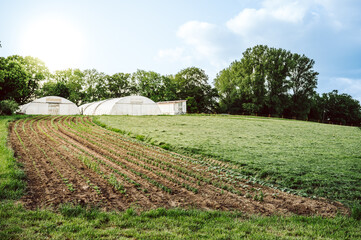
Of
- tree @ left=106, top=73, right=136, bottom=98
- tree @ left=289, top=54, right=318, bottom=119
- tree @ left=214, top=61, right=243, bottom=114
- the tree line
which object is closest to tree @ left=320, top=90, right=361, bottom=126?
the tree line

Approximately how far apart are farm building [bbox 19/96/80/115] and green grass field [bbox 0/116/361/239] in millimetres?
40197

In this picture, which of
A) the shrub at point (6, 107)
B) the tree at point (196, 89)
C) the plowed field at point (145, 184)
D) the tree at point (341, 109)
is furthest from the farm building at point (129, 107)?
the tree at point (341, 109)

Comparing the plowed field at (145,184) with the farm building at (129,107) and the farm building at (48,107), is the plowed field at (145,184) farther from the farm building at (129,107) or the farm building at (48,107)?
the farm building at (48,107)

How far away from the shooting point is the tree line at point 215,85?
185ft

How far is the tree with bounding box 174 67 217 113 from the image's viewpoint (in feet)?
241

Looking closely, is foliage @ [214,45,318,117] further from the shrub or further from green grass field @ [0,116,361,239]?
green grass field @ [0,116,361,239]

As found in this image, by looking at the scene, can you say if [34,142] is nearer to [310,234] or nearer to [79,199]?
[79,199]

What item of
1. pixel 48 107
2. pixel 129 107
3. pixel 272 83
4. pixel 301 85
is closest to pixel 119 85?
pixel 48 107

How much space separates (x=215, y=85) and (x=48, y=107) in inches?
2031

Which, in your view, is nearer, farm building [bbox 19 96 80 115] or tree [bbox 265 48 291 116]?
farm building [bbox 19 96 80 115]

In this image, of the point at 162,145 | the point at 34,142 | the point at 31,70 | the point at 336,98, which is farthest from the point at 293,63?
the point at 31,70

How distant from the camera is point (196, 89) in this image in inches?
2918

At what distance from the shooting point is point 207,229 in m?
4.50

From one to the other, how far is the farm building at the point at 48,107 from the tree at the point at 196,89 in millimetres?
36474
